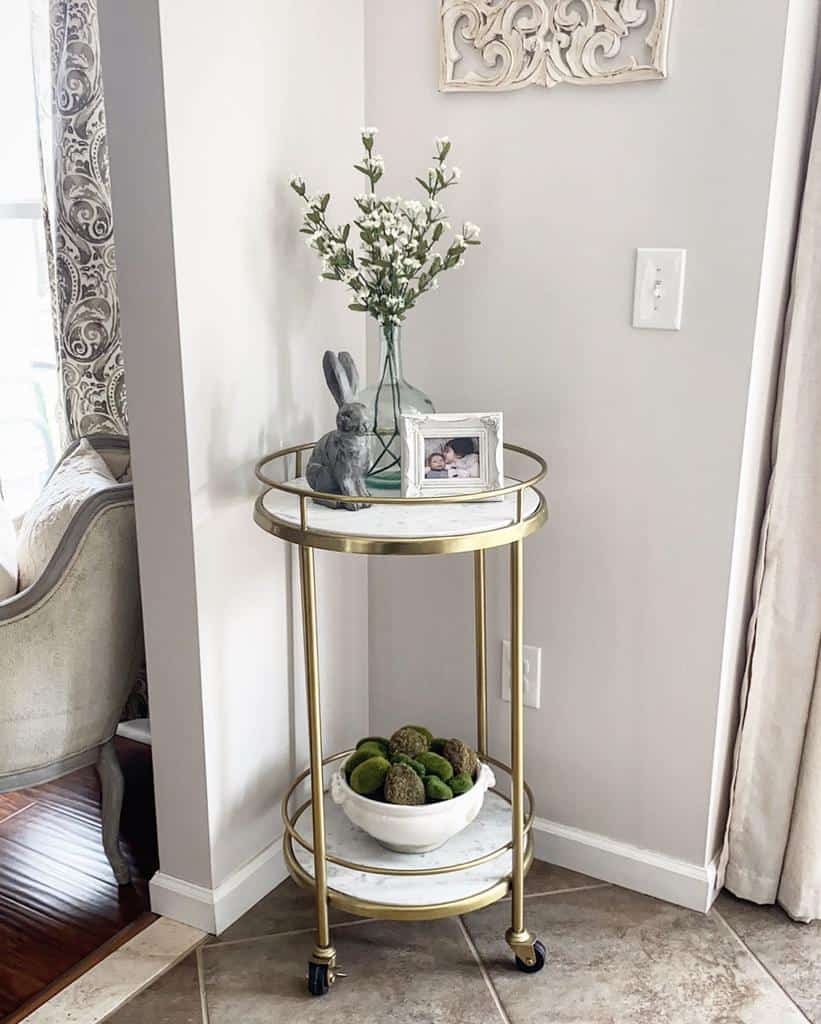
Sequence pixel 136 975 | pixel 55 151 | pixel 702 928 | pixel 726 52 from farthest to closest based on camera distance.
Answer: pixel 55 151, pixel 702 928, pixel 136 975, pixel 726 52

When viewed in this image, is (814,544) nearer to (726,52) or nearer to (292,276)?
(726,52)

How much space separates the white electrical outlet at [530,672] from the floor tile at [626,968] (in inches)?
14.3

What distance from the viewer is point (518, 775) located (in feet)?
5.45

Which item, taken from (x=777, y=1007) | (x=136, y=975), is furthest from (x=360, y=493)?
(x=777, y=1007)

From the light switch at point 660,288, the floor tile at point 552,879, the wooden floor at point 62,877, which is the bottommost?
the wooden floor at point 62,877

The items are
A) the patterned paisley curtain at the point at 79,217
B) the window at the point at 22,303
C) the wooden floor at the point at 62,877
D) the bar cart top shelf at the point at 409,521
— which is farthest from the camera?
the window at the point at 22,303

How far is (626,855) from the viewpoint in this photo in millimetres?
1934

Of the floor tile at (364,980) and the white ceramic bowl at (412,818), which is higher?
the white ceramic bowl at (412,818)

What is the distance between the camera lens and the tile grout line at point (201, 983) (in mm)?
1639

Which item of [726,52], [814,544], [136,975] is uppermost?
[726,52]

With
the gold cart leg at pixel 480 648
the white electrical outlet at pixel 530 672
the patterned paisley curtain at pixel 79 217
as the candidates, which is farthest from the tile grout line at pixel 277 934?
the patterned paisley curtain at pixel 79 217

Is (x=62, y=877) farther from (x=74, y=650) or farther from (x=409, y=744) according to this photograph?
(x=409, y=744)

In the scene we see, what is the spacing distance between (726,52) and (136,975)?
68.3 inches

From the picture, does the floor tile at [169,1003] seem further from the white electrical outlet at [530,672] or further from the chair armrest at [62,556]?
the white electrical outlet at [530,672]
